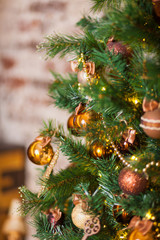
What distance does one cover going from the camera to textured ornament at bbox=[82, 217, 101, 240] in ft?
1.69

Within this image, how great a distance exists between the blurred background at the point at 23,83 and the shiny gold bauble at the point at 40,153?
474 mm

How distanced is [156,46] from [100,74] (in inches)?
6.2

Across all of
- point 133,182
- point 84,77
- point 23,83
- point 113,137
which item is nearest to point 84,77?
point 84,77

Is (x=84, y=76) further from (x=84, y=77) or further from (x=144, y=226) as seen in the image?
(x=144, y=226)

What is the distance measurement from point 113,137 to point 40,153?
0.25 meters

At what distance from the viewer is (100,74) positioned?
2.01 ft

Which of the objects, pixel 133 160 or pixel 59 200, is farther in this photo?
pixel 59 200

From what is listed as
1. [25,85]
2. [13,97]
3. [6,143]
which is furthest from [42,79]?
[6,143]

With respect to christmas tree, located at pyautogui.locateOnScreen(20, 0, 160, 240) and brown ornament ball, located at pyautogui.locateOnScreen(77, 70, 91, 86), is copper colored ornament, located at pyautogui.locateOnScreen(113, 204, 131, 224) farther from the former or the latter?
brown ornament ball, located at pyautogui.locateOnScreen(77, 70, 91, 86)

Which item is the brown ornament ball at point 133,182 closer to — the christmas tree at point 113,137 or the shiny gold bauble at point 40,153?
the christmas tree at point 113,137

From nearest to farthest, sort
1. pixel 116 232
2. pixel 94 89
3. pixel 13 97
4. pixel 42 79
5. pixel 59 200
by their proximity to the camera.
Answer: pixel 94 89 < pixel 116 232 < pixel 59 200 < pixel 42 79 < pixel 13 97

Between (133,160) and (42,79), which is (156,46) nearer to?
(133,160)

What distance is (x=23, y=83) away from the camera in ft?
4.51

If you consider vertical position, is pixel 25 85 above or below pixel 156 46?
below
